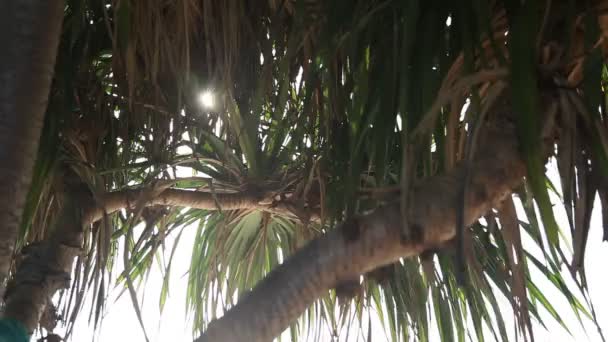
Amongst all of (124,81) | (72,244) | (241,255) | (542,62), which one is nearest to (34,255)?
(72,244)

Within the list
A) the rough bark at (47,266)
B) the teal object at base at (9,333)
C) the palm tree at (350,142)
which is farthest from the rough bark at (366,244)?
the rough bark at (47,266)

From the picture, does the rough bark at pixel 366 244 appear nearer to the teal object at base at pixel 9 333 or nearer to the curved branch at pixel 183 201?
the teal object at base at pixel 9 333

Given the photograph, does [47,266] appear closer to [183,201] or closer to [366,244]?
[183,201]

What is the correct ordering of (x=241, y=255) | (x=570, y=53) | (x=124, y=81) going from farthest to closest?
(x=241, y=255), (x=124, y=81), (x=570, y=53)

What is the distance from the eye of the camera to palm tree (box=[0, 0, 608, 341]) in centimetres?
56

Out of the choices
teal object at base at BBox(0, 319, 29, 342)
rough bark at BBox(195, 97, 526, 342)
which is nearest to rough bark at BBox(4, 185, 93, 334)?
teal object at base at BBox(0, 319, 29, 342)

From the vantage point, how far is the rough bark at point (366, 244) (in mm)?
516

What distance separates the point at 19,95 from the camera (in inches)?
18.8

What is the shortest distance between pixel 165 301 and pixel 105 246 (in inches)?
31.1

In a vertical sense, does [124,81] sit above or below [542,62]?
above

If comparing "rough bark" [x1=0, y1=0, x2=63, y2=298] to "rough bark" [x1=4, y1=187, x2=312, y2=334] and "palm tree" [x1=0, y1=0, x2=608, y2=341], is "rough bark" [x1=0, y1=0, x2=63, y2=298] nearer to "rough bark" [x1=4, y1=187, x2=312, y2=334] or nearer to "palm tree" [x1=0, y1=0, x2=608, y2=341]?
"palm tree" [x1=0, y1=0, x2=608, y2=341]

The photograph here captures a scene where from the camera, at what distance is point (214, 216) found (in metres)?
1.73

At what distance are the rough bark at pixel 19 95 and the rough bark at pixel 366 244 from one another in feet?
0.57

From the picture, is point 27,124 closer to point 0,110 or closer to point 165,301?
point 0,110
